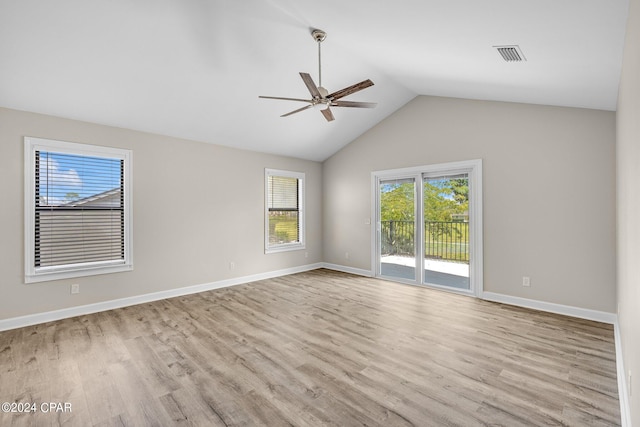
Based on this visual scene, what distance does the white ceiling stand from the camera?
2262 millimetres

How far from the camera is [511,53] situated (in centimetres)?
263

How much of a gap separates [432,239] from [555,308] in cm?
185

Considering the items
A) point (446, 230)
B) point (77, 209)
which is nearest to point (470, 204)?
point (446, 230)

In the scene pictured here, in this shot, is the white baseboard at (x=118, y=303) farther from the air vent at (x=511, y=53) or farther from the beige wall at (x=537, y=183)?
the air vent at (x=511, y=53)

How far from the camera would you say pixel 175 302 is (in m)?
4.39

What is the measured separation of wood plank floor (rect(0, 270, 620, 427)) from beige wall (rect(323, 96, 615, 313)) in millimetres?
487

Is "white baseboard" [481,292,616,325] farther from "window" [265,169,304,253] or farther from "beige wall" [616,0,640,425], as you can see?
"window" [265,169,304,253]

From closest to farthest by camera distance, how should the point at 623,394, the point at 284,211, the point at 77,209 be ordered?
1. the point at 623,394
2. the point at 77,209
3. the point at 284,211

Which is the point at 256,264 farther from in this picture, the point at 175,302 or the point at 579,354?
the point at 579,354

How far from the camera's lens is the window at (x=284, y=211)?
602cm

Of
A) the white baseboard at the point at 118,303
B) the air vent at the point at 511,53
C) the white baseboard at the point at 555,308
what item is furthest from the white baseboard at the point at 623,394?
the white baseboard at the point at 118,303

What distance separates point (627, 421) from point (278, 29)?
4166 mm

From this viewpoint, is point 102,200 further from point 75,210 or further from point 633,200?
point 633,200

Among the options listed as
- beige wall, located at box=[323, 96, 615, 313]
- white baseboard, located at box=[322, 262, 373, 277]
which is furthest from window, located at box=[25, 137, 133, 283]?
beige wall, located at box=[323, 96, 615, 313]
